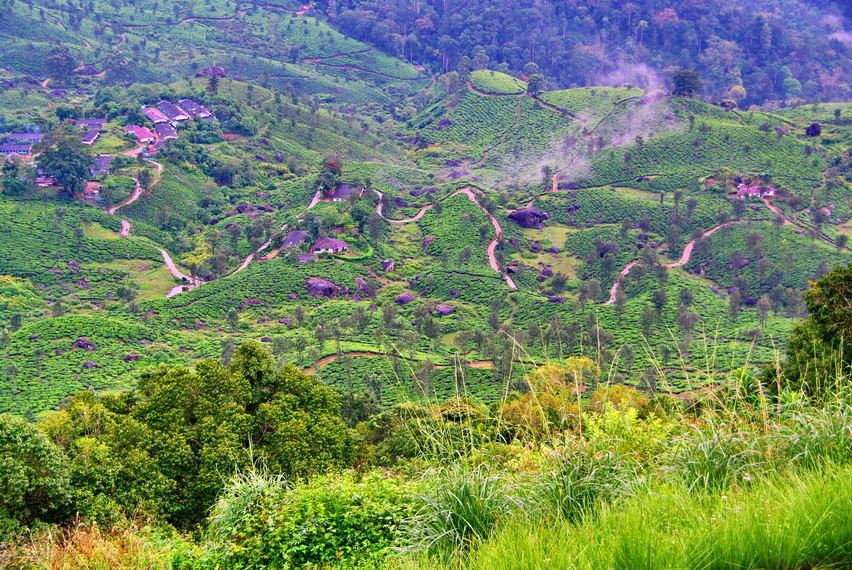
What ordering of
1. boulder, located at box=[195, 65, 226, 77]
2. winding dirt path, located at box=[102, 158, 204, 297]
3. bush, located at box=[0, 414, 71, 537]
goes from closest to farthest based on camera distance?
1. bush, located at box=[0, 414, 71, 537]
2. winding dirt path, located at box=[102, 158, 204, 297]
3. boulder, located at box=[195, 65, 226, 77]

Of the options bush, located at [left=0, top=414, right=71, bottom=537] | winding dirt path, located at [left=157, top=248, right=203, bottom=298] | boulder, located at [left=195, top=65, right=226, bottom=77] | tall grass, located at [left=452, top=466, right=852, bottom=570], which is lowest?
winding dirt path, located at [left=157, top=248, right=203, bottom=298]

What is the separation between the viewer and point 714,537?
393 cm

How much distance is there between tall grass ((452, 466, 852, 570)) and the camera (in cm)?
383

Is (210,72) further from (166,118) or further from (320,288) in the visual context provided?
(320,288)

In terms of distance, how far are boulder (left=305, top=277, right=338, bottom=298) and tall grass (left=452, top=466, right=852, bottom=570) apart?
4866 centimetres

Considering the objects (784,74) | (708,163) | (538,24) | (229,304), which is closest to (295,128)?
(229,304)

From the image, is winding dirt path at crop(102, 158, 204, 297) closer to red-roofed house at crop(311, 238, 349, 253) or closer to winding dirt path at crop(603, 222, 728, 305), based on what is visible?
red-roofed house at crop(311, 238, 349, 253)

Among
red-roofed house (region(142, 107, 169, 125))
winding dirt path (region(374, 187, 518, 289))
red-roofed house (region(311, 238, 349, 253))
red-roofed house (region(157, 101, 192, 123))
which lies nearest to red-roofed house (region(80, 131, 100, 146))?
red-roofed house (region(142, 107, 169, 125))

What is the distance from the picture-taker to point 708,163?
7356 centimetres

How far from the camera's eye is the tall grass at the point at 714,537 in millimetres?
3826

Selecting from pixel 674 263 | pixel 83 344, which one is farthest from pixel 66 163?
pixel 674 263

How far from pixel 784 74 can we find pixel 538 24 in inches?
2280

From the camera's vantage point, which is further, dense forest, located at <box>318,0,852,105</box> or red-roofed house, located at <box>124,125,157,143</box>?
dense forest, located at <box>318,0,852,105</box>

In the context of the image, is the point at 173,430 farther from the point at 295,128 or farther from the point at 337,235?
the point at 295,128
